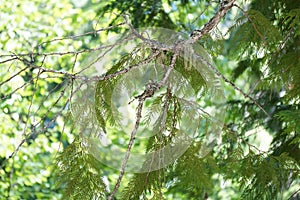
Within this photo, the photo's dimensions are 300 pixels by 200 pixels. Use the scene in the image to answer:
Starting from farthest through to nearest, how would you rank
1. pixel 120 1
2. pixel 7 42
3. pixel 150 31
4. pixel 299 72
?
1. pixel 7 42
2. pixel 120 1
3. pixel 150 31
4. pixel 299 72

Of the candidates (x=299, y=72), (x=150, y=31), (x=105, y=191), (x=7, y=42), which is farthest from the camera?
(x=7, y=42)

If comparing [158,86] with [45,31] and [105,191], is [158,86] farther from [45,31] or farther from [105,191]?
[45,31]

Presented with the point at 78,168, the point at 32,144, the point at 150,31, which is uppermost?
the point at 32,144

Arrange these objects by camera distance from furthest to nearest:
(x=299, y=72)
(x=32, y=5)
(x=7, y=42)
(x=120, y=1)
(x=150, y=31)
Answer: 1. (x=32, y=5)
2. (x=7, y=42)
3. (x=120, y=1)
4. (x=150, y=31)
5. (x=299, y=72)

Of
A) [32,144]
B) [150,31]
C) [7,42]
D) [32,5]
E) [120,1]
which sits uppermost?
[32,5]

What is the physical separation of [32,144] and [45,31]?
0.80m

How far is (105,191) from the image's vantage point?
4.34ft

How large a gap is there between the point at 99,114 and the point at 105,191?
18 cm

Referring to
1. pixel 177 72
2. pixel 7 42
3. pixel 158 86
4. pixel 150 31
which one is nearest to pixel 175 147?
pixel 177 72

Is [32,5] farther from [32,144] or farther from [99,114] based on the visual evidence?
[99,114]

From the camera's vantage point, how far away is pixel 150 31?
5.80 feet

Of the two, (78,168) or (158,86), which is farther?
(78,168)

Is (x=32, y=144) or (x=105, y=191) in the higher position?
(x=32, y=144)

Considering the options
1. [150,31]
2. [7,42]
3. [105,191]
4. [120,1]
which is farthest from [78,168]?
[7,42]
